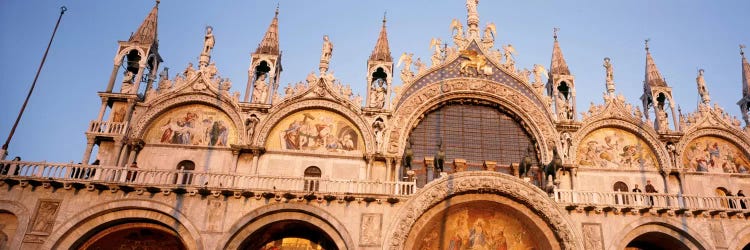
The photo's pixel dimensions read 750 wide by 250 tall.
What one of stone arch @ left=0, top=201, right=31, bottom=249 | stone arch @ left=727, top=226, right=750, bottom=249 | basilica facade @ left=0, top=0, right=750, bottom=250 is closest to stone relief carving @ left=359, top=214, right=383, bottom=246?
basilica facade @ left=0, top=0, right=750, bottom=250

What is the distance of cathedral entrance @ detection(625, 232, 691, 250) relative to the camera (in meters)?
20.2

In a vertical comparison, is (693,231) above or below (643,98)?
below

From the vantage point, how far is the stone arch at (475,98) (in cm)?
2292

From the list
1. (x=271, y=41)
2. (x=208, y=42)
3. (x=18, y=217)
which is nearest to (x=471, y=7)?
(x=271, y=41)

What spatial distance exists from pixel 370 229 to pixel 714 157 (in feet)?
53.3

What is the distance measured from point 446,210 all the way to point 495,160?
175 inches

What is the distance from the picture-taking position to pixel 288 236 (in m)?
20.6

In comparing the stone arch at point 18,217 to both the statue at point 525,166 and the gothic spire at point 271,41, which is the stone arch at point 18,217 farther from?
the statue at point 525,166

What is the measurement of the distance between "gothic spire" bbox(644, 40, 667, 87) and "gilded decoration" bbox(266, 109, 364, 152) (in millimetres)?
14530

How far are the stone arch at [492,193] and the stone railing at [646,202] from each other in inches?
29.3

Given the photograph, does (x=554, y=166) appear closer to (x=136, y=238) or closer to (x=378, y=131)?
(x=378, y=131)

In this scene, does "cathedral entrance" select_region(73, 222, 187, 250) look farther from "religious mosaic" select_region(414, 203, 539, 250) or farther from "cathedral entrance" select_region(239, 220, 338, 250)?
"religious mosaic" select_region(414, 203, 539, 250)

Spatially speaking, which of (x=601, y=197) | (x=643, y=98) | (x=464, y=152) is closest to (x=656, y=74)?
(x=643, y=98)

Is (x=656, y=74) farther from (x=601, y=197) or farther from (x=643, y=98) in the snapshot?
(x=601, y=197)
